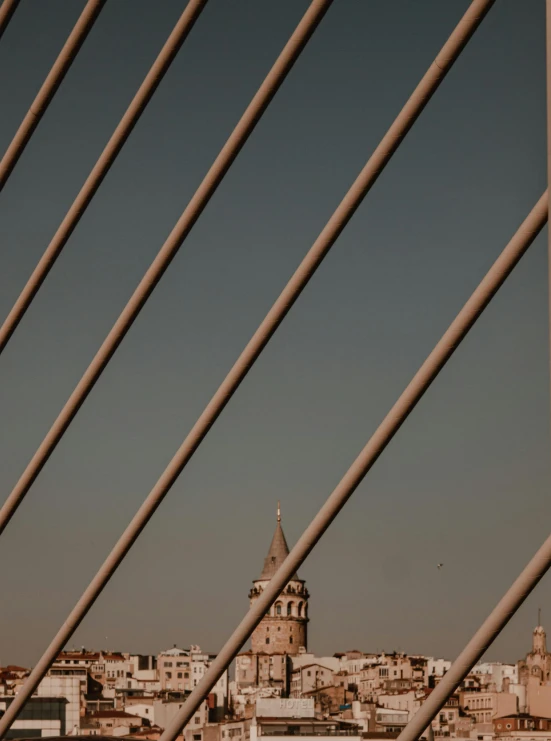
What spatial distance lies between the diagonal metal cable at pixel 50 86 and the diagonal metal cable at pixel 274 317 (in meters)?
0.93

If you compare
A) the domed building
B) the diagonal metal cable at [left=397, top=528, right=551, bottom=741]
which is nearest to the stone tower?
the domed building

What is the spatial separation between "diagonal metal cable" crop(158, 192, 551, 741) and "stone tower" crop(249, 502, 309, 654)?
6803 cm

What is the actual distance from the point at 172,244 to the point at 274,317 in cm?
39

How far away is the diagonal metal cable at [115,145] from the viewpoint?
2949 millimetres

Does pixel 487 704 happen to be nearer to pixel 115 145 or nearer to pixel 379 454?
pixel 115 145

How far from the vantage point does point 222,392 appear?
9.13 ft

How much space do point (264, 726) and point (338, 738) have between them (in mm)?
6106

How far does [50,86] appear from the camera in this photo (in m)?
3.23

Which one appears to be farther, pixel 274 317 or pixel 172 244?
pixel 172 244

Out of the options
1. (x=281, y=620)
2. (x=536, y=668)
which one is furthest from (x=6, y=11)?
(x=281, y=620)

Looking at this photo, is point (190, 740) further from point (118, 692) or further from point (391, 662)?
point (391, 662)

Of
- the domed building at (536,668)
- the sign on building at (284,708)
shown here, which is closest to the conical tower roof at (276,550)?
the domed building at (536,668)

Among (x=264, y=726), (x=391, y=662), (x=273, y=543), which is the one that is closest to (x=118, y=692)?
(x=391, y=662)

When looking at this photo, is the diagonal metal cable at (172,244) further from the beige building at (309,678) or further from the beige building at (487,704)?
the beige building at (309,678)
